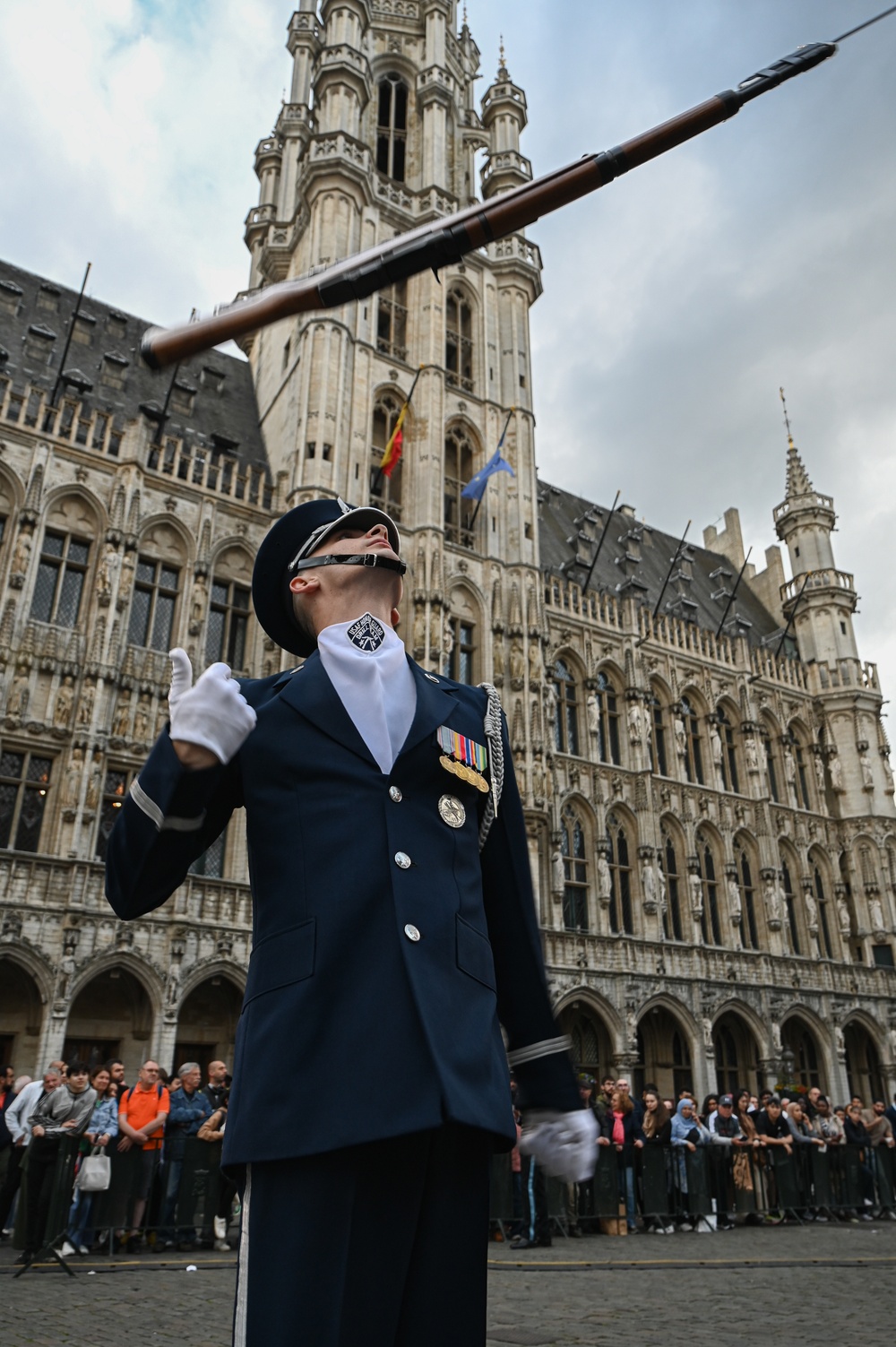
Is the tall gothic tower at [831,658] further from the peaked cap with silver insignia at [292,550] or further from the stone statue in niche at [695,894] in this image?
the peaked cap with silver insignia at [292,550]

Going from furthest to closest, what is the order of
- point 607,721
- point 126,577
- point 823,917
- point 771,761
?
point 771,761 → point 823,917 → point 607,721 → point 126,577

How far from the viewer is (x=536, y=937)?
2.21 meters

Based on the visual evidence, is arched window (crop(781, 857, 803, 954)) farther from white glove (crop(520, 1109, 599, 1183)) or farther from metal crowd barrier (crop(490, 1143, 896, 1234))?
white glove (crop(520, 1109, 599, 1183))

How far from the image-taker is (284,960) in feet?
6.07

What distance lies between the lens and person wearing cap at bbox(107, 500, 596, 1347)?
1636 millimetres

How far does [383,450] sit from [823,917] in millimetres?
18729

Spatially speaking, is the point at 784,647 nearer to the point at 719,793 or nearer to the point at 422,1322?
the point at 719,793

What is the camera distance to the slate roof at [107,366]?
22812 mm

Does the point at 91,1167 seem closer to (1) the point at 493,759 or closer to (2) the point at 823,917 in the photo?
(1) the point at 493,759

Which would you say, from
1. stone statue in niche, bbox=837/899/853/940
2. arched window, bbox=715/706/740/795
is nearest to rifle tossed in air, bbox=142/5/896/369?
arched window, bbox=715/706/740/795

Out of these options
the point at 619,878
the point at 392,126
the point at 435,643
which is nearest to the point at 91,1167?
the point at 435,643

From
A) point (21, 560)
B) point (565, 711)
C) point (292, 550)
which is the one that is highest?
point (565, 711)

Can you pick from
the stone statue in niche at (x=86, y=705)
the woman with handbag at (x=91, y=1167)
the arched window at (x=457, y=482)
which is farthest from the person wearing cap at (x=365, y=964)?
the arched window at (x=457, y=482)

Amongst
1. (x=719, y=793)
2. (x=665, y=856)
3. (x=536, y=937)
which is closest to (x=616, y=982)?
(x=665, y=856)
